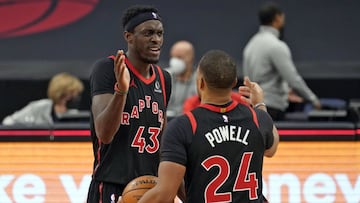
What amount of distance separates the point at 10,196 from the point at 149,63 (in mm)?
2988

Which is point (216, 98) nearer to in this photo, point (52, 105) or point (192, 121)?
point (192, 121)

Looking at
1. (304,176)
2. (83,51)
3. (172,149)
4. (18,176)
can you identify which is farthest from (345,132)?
(83,51)

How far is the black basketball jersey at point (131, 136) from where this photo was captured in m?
5.86

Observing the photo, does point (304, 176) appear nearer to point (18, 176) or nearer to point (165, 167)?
point (18, 176)

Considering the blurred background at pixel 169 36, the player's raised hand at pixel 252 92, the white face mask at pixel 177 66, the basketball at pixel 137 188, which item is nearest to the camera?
the basketball at pixel 137 188

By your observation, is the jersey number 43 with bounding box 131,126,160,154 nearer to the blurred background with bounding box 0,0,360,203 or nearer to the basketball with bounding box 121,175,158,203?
the basketball with bounding box 121,175,158,203

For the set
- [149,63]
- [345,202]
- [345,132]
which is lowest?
[345,202]

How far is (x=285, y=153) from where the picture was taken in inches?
340

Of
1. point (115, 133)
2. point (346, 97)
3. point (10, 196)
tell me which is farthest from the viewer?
point (346, 97)

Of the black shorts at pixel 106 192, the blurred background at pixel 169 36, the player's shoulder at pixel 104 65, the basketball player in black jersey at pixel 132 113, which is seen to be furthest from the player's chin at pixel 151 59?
the blurred background at pixel 169 36

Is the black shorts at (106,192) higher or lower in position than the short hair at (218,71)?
lower

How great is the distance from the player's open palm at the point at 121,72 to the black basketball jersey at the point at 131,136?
0.32 metres

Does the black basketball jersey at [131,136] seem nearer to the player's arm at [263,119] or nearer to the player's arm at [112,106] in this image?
the player's arm at [112,106]

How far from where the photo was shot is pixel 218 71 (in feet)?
17.0
